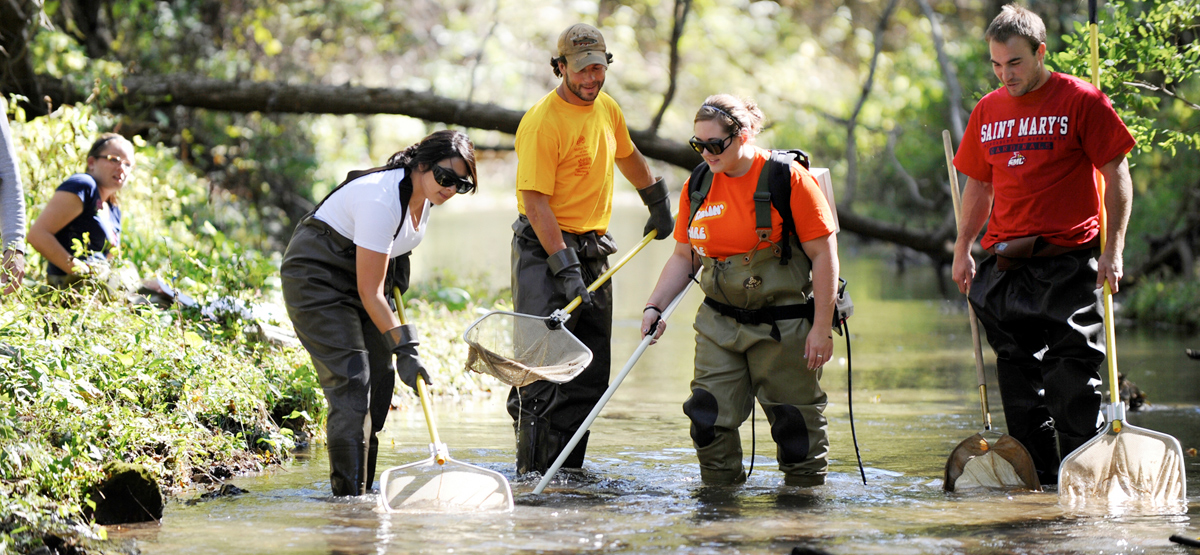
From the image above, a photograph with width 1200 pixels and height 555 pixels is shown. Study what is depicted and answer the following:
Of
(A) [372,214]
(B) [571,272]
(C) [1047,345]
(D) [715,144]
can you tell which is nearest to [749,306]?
(D) [715,144]

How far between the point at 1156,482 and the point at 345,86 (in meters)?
8.93

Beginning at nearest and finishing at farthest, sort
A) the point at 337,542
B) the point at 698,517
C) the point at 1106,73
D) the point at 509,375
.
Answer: the point at 337,542, the point at 698,517, the point at 509,375, the point at 1106,73

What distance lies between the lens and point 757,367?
17.1 feet

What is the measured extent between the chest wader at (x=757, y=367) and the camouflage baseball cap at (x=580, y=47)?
1092 mm

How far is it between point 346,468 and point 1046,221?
→ 125 inches

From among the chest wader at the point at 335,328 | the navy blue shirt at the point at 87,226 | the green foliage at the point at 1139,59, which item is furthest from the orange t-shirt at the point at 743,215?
the navy blue shirt at the point at 87,226

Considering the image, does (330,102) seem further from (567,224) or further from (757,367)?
(757,367)

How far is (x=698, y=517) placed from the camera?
4.80 metres

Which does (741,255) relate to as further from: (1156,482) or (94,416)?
(94,416)

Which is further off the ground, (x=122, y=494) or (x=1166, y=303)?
(x=1166, y=303)

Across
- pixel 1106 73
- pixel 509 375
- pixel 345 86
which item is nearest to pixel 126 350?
pixel 509 375

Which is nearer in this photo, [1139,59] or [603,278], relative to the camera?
[603,278]

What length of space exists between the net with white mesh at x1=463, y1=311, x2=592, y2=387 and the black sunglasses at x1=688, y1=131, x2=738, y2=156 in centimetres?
107

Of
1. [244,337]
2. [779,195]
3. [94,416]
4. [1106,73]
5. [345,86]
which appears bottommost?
[94,416]
